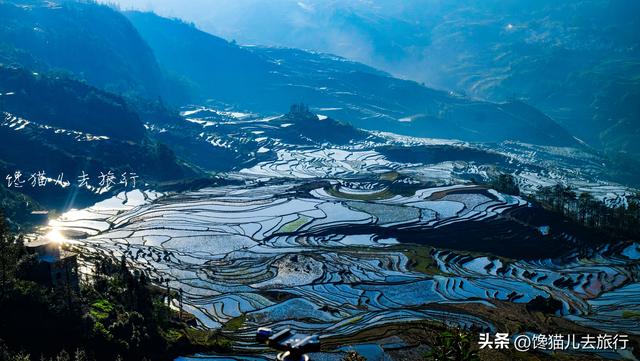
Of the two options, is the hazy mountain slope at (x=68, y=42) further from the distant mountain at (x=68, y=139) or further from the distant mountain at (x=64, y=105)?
the distant mountain at (x=68, y=139)

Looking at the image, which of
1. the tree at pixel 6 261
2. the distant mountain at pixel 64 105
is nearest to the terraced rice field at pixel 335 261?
the tree at pixel 6 261

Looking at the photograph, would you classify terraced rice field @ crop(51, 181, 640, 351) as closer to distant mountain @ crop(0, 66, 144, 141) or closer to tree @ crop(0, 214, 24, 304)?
tree @ crop(0, 214, 24, 304)

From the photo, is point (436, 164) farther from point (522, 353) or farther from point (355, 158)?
point (522, 353)

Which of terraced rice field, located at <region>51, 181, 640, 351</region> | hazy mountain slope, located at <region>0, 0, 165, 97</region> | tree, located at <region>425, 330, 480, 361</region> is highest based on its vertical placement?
hazy mountain slope, located at <region>0, 0, 165, 97</region>

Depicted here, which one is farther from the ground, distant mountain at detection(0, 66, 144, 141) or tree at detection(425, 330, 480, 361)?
distant mountain at detection(0, 66, 144, 141)

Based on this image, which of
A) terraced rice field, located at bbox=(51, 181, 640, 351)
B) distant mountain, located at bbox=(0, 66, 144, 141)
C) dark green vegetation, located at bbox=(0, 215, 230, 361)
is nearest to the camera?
dark green vegetation, located at bbox=(0, 215, 230, 361)

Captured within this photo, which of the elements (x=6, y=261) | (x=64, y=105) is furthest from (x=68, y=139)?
(x=6, y=261)

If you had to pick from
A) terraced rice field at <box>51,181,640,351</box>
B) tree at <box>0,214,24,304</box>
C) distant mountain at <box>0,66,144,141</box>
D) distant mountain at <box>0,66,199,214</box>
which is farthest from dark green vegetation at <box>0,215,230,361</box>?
distant mountain at <box>0,66,144,141</box>

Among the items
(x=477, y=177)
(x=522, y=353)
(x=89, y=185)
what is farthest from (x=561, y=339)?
(x=477, y=177)
